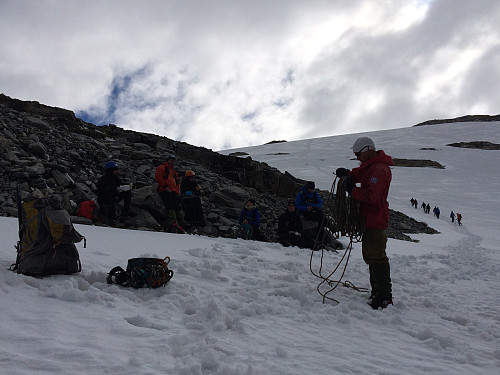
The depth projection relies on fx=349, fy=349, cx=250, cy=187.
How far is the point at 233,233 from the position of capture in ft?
32.8

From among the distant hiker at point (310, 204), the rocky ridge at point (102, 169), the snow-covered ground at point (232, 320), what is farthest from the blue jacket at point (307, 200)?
the snow-covered ground at point (232, 320)

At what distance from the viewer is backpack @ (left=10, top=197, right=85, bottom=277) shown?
11.8 ft

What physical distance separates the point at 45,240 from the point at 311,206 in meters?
6.98

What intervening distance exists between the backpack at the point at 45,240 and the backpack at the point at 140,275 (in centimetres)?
46

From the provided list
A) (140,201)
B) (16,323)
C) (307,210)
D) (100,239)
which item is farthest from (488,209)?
(16,323)

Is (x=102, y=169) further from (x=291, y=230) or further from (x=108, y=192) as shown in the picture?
(x=291, y=230)

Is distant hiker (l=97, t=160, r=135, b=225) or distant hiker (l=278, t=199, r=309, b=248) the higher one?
distant hiker (l=97, t=160, r=135, b=225)

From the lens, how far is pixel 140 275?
3854 mm

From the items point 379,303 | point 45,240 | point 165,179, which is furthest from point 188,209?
point 379,303

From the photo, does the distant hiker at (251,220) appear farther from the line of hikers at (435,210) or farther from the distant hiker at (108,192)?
the line of hikers at (435,210)

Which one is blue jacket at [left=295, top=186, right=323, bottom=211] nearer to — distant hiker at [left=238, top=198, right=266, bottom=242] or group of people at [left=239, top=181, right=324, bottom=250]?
group of people at [left=239, top=181, right=324, bottom=250]

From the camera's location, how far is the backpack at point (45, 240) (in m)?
3.60

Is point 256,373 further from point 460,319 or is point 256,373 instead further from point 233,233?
point 233,233

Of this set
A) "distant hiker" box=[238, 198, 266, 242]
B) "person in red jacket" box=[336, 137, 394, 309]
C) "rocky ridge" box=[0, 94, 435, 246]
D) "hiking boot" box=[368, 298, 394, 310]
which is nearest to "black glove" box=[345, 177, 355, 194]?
"person in red jacket" box=[336, 137, 394, 309]
